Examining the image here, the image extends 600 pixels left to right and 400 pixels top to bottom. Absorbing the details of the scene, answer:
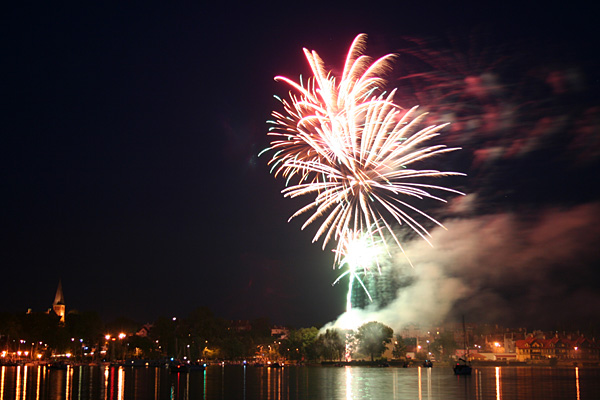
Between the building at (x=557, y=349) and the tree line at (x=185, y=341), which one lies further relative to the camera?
the building at (x=557, y=349)

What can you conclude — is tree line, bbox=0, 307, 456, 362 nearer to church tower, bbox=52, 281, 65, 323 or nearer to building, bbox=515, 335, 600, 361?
building, bbox=515, 335, 600, 361

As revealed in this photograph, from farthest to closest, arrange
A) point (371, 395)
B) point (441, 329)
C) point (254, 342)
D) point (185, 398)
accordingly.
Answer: point (254, 342) → point (441, 329) → point (371, 395) → point (185, 398)

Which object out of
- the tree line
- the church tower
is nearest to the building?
the tree line

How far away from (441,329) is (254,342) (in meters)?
41.4

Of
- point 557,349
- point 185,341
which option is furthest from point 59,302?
point 557,349

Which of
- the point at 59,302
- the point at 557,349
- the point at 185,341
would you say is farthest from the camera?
the point at 59,302

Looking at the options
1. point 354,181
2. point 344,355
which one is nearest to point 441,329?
point 344,355

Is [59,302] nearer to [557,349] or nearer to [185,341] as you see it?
[185,341]

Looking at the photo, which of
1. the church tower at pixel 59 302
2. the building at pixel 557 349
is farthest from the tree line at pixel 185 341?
the church tower at pixel 59 302

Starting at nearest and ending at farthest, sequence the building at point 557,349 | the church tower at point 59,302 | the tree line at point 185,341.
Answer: the tree line at point 185,341 → the building at point 557,349 → the church tower at point 59,302

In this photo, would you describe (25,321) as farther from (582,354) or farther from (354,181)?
(582,354)

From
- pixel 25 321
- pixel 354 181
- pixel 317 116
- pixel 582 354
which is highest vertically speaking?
pixel 317 116

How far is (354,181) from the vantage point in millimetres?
37000

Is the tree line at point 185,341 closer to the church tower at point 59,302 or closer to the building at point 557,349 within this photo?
the building at point 557,349
